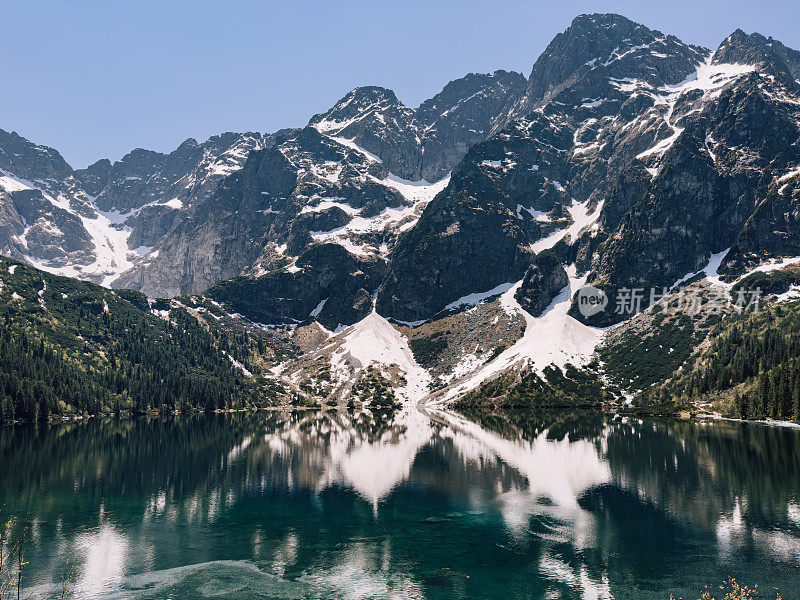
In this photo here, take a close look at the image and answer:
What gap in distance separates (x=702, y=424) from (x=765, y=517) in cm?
11972

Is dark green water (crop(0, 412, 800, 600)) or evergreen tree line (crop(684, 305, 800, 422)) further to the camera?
evergreen tree line (crop(684, 305, 800, 422))

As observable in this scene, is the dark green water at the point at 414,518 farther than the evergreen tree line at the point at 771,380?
No

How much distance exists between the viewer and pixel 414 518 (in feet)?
232

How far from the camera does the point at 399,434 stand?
17212 cm

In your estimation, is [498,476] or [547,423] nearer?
[498,476]

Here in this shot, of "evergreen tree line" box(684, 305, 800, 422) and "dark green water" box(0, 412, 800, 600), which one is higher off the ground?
"evergreen tree line" box(684, 305, 800, 422)

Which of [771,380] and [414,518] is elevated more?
[771,380]

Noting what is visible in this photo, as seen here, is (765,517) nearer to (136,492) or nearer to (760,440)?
(760,440)

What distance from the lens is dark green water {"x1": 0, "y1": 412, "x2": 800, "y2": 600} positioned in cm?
4838

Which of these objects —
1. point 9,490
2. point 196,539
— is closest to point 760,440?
point 196,539

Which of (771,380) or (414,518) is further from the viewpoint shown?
(771,380)

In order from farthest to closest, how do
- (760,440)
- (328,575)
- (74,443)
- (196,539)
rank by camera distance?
1. (74,443)
2. (760,440)
3. (196,539)
4. (328,575)

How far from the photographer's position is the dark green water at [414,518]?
1905 inches

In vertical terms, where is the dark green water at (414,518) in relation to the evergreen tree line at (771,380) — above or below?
below
